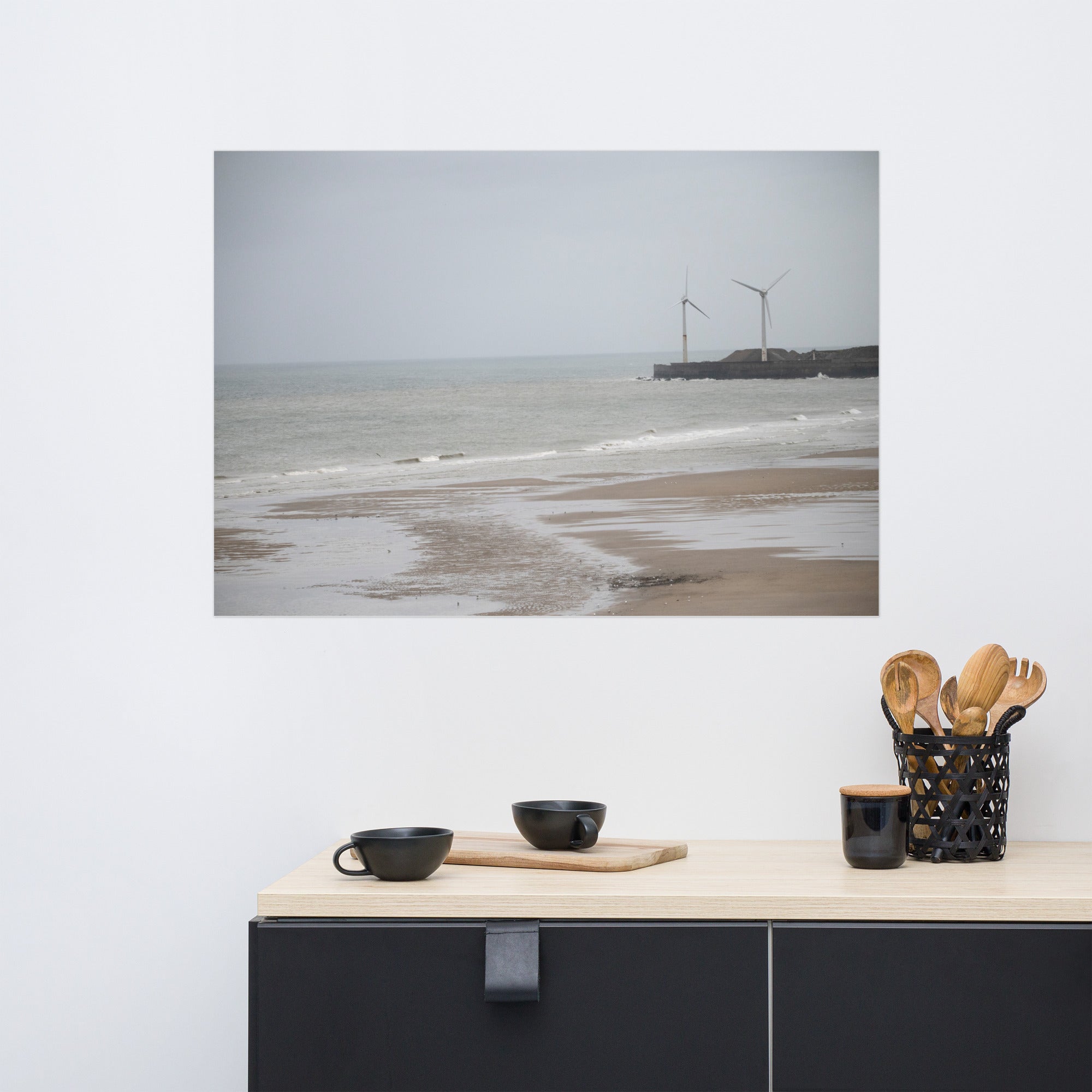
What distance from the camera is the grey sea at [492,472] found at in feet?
5.40

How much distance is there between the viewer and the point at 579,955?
1.21 meters

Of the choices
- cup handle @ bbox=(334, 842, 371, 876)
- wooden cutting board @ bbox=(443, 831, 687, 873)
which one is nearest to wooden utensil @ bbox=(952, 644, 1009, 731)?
wooden cutting board @ bbox=(443, 831, 687, 873)

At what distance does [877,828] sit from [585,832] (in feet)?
1.24

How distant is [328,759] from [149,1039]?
1.65ft

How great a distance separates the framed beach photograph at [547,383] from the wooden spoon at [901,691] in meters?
0.16

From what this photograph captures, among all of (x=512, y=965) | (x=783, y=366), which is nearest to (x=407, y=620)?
(x=512, y=965)

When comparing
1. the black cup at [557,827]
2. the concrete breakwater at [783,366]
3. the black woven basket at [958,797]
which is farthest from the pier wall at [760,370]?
→ the black cup at [557,827]

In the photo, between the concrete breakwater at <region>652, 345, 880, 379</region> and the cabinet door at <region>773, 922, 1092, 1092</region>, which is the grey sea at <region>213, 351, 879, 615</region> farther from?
the cabinet door at <region>773, 922, 1092, 1092</region>

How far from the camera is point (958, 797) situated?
1401 mm

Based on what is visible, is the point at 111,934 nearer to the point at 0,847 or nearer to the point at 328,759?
the point at 0,847

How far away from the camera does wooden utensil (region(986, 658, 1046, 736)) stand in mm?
1492

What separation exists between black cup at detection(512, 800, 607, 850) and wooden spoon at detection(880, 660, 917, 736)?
451mm

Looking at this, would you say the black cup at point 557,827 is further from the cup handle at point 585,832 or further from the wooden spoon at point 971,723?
the wooden spoon at point 971,723

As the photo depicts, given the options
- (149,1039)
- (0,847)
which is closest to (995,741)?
(149,1039)
